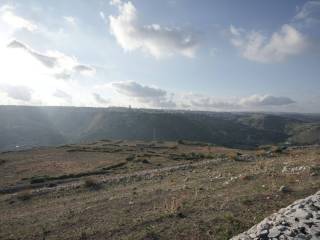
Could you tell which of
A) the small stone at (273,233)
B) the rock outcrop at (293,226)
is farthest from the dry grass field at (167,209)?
the small stone at (273,233)

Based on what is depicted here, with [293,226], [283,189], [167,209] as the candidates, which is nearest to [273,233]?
[293,226]

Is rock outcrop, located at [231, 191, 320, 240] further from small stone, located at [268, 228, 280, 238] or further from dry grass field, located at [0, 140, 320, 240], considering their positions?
dry grass field, located at [0, 140, 320, 240]

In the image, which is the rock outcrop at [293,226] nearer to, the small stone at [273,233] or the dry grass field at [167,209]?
the small stone at [273,233]

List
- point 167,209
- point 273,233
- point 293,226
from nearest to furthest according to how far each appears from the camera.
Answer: point 273,233 → point 293,226 → point 167,209

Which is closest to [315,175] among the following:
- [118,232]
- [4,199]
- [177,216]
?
[177,216]

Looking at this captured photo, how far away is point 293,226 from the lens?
9.72 m

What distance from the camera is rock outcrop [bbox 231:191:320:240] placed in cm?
928

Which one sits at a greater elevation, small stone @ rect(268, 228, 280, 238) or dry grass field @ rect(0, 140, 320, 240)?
small stone @ rect(268, 228, 280, 238)

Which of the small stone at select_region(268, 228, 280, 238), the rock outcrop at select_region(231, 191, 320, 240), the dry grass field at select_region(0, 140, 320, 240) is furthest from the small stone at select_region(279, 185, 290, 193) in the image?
the small stone at select_region(268, 228, 280, 238)

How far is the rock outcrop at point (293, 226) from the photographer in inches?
365

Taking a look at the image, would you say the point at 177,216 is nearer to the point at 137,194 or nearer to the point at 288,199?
the point at 288,199

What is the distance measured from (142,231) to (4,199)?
58.8 ft

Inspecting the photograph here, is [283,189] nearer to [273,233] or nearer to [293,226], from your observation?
[293,226]

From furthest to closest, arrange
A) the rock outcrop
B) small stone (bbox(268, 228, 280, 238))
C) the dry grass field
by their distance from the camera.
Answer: the dry grass field → small stone (bbox(268, 228, 280, 238)) → the rock outcrop
